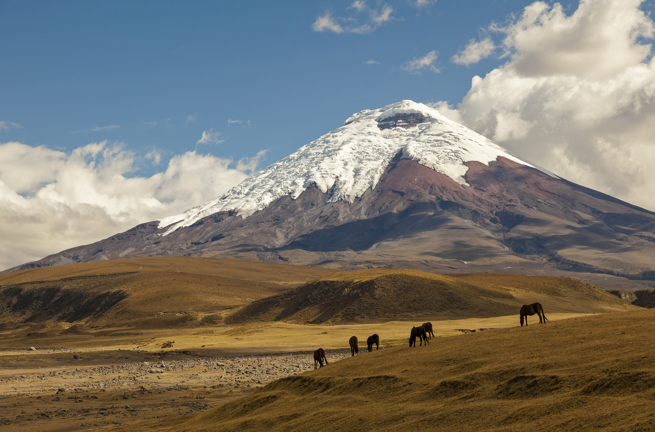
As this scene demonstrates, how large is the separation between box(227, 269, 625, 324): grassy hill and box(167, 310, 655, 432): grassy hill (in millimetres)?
85157

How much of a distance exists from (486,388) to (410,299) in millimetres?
102976

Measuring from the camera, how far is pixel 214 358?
66938mm

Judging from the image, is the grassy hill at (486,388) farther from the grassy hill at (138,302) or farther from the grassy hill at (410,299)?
the grassy hill at (138,302)

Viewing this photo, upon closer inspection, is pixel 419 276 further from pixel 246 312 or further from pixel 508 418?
pixel 508 418

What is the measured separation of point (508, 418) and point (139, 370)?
43539 millimetres

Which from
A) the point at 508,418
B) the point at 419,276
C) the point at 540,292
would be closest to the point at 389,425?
the point at 508,418

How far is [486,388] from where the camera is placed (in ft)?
67.0

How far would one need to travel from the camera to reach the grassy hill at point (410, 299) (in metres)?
116

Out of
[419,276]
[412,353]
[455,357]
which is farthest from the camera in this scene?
[419,276]

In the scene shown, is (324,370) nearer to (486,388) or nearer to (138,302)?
(486,388)

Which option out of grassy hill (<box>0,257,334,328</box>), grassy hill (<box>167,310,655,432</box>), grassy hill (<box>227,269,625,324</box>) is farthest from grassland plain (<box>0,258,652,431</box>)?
grassy hill (<box>0,257,334,328</box>)

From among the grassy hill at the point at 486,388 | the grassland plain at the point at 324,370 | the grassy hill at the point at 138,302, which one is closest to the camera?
the grassy hill at the point at 486,388

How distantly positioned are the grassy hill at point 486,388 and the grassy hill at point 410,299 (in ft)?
279

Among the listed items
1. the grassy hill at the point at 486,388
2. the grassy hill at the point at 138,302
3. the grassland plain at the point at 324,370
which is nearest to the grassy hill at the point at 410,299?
the grassland plain at the point at 324,370
